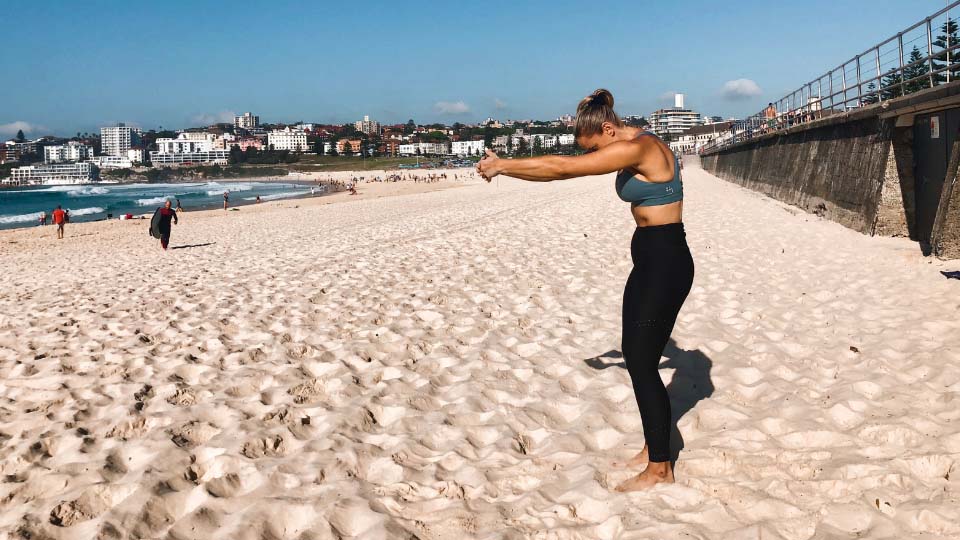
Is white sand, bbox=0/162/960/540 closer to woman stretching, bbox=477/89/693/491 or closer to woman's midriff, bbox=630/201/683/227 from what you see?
woman stretching, bbox=477/89/693/491

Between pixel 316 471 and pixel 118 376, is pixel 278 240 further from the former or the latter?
pixel 316 471

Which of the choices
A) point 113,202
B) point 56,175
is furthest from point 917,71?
point 56,175

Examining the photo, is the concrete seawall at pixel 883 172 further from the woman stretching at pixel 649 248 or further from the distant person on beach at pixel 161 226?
the distant person on beach at pixel 161 226

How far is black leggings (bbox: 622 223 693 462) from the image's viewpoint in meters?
2.94

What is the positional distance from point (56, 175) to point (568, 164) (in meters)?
206

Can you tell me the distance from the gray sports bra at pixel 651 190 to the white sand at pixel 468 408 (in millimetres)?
1412

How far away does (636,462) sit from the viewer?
3352mm

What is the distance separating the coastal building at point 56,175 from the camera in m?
169

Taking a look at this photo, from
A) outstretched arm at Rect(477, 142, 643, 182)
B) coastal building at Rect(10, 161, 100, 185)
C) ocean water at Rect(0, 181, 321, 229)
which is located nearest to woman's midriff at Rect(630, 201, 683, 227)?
outstretched arm at Rect(477, 142, 643, 182)

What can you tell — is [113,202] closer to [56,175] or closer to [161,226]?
[161,226]

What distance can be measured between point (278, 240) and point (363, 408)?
42.4 feet

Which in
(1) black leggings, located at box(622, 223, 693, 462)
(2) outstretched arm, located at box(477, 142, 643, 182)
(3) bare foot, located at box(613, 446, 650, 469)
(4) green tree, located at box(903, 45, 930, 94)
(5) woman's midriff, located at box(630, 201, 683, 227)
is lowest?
(3) bare foot, located at box(613, 446, 650, 469)

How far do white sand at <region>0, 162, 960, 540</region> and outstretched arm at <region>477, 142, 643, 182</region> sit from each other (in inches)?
61.1

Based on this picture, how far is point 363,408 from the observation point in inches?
166
